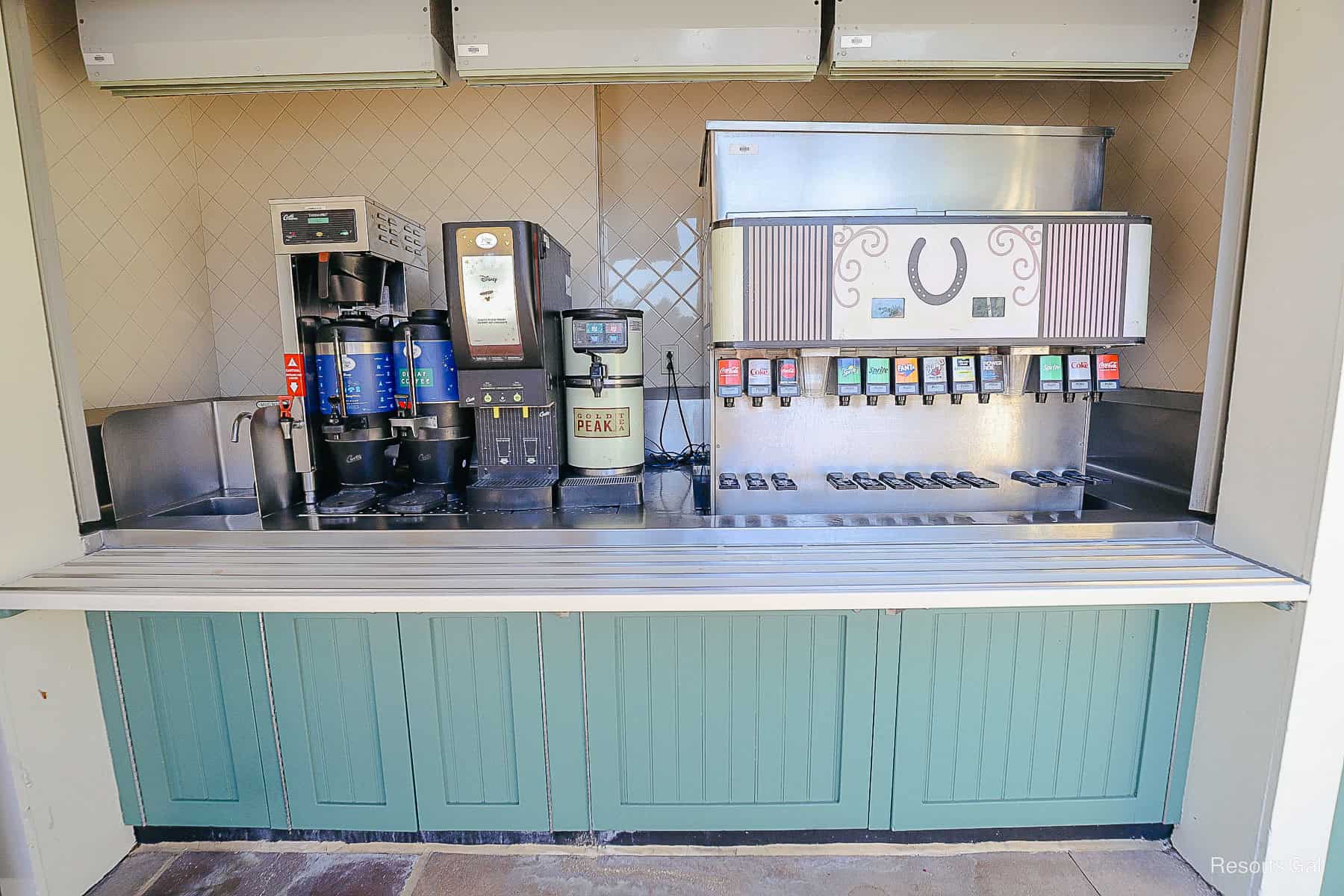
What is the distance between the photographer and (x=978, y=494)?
1.77 metres

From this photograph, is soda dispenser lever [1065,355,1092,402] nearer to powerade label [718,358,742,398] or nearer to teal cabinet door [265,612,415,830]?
powerade label [718,358,742,398]

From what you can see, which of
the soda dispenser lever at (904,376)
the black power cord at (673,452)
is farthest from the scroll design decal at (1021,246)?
the black power cord at (673,452)

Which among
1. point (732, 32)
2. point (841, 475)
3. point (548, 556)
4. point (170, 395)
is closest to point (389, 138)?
point (170, 395)

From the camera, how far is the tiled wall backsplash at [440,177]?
2223mm

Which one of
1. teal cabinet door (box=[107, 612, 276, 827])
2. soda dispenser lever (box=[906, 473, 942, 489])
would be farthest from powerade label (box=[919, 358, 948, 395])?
teal cabinet door (box=[107, 612, 276, 827])

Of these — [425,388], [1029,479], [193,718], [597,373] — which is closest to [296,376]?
[425,388]

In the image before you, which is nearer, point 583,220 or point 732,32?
point 732,32

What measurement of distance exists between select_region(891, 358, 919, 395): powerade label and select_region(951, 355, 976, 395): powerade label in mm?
99

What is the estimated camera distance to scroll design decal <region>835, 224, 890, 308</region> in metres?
1.55

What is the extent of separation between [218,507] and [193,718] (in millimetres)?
677

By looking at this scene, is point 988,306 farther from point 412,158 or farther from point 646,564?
point 412,158

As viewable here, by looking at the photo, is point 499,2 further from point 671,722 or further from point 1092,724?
point 1092,724

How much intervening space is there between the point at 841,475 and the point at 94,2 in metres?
2.49

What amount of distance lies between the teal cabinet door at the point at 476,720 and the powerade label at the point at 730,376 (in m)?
0.79
